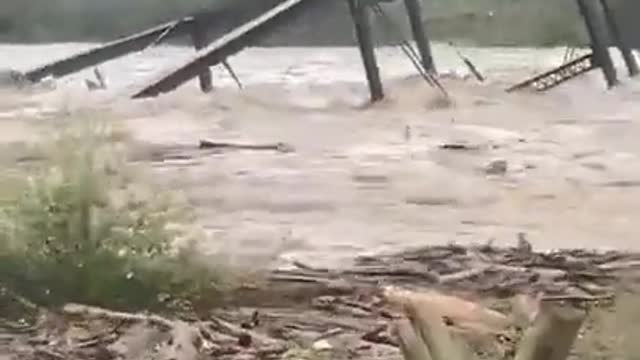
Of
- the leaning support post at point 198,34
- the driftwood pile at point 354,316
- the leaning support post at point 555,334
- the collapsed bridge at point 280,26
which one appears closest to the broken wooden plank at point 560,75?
the collapsed bridge at point 280,26

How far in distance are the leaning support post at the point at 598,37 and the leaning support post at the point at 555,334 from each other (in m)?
1.13

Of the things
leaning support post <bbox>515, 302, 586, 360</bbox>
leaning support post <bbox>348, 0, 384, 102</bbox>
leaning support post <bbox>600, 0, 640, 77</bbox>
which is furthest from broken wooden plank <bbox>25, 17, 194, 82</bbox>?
leaning support post <bbox>515, 302, 586, 360</bbox>

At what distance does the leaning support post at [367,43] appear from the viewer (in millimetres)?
1684

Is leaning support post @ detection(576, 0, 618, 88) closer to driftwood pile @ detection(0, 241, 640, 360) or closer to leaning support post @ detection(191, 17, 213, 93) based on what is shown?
leaning support post @ detection(191, 17, 213, 93)

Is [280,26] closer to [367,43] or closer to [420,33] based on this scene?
[367,43]

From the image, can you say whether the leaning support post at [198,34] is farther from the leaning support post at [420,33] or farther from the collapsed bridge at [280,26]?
the leaning support post at [420,33]

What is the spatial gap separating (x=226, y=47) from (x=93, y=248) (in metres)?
0.64

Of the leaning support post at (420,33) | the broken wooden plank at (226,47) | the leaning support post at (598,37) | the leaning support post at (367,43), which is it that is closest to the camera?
the broken wooden plank at (226,47)

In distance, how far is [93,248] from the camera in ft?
3.04

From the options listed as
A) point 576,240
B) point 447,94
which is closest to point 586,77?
point 447,94

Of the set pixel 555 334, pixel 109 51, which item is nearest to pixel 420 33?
pixel 109 51

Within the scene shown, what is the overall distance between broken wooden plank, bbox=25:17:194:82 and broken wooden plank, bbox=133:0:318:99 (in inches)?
9.9

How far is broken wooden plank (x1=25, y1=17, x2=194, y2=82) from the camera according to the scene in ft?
6.15

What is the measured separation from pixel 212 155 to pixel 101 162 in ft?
1.10
